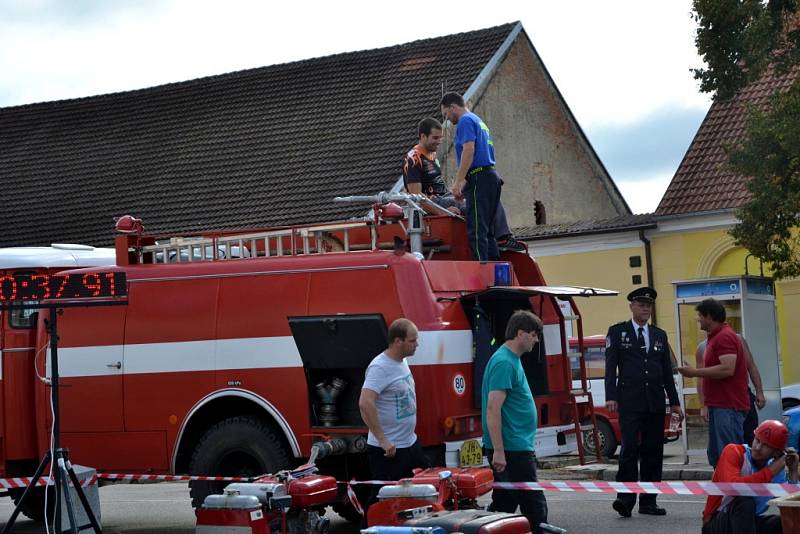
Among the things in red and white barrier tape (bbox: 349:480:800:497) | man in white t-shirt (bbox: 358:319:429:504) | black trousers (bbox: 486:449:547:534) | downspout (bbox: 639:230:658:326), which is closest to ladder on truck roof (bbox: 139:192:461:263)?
man in white t-shirt (bbox: 358:319:429:504)

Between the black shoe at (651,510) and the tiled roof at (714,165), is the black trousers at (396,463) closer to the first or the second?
the black shoe at (651,510)

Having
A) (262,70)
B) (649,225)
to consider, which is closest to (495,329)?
(649,225)

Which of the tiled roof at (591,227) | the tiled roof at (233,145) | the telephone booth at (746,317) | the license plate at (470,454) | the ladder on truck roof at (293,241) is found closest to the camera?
the license plate at (470,454)

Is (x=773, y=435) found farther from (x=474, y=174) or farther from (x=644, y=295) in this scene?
(x=474, y=174)

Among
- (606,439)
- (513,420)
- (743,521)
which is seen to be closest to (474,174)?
(513,420)

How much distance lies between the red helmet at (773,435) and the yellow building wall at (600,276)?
65.1 feet

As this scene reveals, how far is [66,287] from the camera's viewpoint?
970 centimetres

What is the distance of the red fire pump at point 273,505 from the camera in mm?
8688

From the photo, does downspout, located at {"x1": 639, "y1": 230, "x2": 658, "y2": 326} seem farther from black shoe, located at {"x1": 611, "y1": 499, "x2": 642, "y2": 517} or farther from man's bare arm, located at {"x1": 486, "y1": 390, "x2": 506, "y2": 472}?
man's bare arm, located at {"x1": 486, "y1": 390, "x2": 506, "y2": 472}

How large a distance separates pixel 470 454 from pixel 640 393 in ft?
7.34

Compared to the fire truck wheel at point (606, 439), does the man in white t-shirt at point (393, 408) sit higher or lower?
higher

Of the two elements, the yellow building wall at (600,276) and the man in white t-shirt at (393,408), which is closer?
the man in white t-shirt at (393,408)

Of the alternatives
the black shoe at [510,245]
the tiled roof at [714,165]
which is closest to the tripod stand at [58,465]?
the black shoe at [510,245]

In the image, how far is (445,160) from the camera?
98.0 feet
